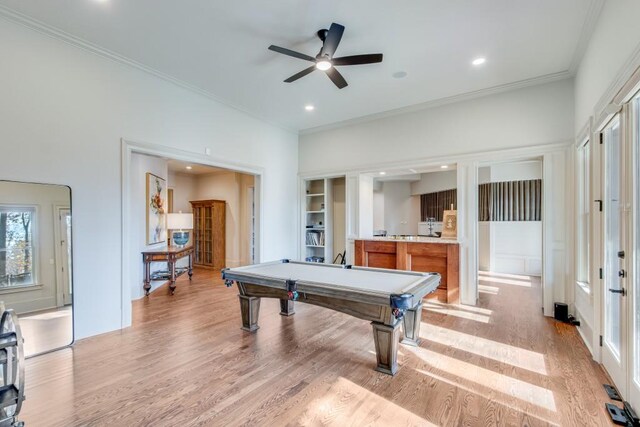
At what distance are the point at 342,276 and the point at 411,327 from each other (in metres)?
0.93

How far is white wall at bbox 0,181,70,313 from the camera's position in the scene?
9.84 ft

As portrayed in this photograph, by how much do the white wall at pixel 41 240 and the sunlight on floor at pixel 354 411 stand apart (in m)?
3.01

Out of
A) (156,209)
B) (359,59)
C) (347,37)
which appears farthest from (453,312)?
(156,209)

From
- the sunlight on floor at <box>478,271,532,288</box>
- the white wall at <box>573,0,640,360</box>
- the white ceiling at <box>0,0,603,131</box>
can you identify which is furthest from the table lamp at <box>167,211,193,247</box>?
the white wall at <box>573,0,640,360</box>

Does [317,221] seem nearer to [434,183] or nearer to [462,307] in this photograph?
[462,307]

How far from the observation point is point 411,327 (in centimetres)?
328

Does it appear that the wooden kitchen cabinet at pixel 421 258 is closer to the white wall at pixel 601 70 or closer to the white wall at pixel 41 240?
the white wall at pixel 601 70

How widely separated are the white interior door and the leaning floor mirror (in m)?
5.16

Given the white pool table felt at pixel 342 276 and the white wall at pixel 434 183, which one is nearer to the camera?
the white pool table felt at pixel 342 276

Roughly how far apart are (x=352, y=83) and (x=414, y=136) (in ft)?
5.33

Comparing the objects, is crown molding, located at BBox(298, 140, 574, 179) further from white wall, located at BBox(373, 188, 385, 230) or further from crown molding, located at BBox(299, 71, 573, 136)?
white wall, located at BBox(373, 188, 385, 230)

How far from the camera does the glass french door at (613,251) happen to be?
2.31m

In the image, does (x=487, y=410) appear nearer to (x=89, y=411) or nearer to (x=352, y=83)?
(x=89, y=411)

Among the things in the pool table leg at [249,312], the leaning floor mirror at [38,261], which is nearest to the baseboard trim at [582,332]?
the pool table leg at [249,312]
